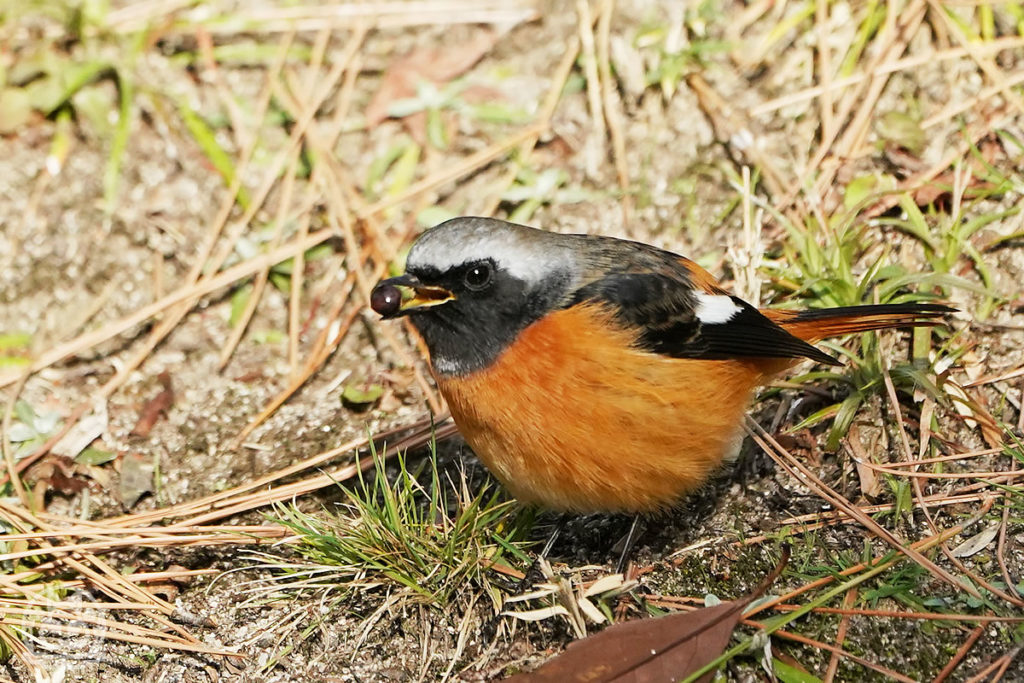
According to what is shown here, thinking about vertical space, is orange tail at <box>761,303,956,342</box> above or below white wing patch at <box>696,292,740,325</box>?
below

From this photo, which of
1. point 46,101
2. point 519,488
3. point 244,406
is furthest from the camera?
point 46,101

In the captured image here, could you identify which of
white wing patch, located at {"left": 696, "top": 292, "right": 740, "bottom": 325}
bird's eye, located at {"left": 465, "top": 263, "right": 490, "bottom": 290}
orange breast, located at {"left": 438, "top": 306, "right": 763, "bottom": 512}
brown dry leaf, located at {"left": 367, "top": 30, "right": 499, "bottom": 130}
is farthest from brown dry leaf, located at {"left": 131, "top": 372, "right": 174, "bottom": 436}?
white wing patch, located at {"left": 696, "top": 292, "right": 740, "bottom": 325}

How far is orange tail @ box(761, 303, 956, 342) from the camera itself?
167 inches

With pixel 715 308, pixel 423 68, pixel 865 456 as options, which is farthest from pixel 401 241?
pixel 865 456

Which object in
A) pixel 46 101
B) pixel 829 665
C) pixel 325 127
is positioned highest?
pixel 46 101

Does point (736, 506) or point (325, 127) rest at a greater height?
point (325, 127)

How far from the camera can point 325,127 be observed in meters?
6.34

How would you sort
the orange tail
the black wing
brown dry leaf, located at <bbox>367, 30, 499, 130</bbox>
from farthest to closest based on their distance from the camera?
brown dry leaf, located at <bbox>367, 30, 499, 130</bbox>, the orange tail, the black wing

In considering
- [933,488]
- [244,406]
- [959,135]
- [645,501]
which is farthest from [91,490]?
[959,135]

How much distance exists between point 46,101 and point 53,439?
2362mm

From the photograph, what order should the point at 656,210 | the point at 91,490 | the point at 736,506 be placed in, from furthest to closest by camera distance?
the point at 656,210 → the point at 91,490 → the point at 736,506

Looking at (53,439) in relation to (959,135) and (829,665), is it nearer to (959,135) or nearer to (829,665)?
(829,665)

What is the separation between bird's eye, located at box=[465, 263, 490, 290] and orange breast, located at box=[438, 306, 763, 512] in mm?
250

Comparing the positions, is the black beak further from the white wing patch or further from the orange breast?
the white wing patch
